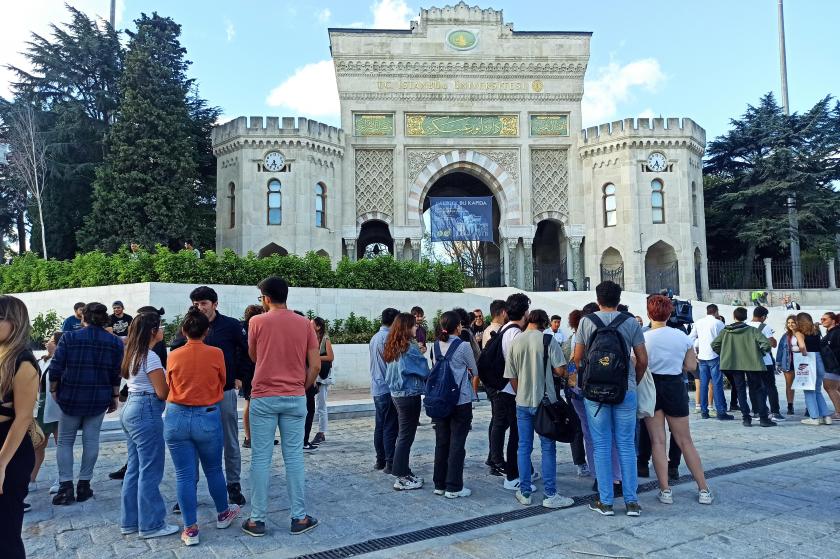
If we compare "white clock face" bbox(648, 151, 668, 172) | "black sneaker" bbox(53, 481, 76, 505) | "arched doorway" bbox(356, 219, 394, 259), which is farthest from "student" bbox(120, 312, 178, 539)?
"white clock face" bbox(648, 151, 668, 172)

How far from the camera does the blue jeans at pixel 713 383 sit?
31.2 ft

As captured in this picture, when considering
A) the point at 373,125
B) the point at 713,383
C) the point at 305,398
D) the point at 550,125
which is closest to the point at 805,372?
the point at 713,383

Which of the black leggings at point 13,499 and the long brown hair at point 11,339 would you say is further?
the long brown hair at point 11,339

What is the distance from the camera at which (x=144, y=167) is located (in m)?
23.5

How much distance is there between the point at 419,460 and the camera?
6.95 metres

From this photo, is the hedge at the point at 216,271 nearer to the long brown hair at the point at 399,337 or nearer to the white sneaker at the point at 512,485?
the long brown hair at the point at 399,337

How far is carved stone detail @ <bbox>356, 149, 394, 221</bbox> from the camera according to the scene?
2722 centimetres

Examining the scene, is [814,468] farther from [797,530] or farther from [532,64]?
[532,64]

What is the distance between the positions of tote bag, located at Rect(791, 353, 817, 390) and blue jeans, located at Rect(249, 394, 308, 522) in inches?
318

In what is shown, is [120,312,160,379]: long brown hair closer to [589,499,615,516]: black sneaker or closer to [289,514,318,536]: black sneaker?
[289,514,318,536]: black sneaker

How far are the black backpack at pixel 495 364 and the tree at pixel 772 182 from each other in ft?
86.5

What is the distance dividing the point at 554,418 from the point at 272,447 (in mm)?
2382

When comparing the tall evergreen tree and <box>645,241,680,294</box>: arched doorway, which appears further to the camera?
<box>645,241,680,294</box>: arched doorway

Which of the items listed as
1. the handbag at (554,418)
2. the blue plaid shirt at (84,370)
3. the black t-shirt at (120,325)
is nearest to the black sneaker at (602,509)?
the handbag at (554,418)
